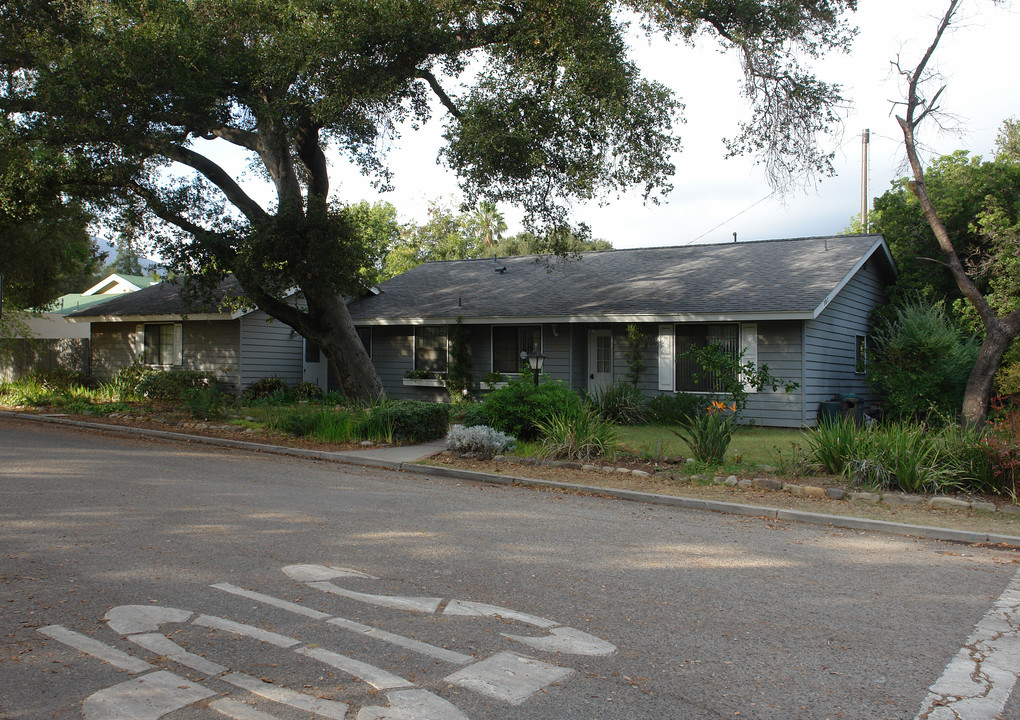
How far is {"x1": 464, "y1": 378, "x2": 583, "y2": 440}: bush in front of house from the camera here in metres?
13.4

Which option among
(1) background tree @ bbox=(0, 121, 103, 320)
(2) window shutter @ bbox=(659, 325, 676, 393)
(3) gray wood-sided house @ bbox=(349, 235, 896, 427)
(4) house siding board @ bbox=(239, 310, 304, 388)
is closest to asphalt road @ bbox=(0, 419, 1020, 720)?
(3) gray wood-sided house @ bbox=(349, 235, 896, 427)

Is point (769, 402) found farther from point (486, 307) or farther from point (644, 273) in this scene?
point (486, 307)

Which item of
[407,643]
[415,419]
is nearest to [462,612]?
[407,643]

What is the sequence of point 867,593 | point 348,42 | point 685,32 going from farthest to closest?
point 685,32 → point 348,42 → point 867,593

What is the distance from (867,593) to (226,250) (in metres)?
14.3

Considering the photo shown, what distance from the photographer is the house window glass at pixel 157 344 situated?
24.0 m

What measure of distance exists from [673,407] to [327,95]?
9.97 meters

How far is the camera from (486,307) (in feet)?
67.4

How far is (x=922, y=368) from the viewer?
55.9 feet

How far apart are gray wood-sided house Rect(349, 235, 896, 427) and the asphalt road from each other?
882cm

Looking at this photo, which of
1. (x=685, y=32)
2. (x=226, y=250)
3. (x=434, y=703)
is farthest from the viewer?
(x=226, y=250)

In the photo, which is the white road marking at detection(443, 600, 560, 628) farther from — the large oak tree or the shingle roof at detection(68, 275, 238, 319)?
the shingle roof at detection(68, 275, 238, 319)

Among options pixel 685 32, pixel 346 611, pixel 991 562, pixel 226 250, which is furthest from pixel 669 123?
pixel 346 611

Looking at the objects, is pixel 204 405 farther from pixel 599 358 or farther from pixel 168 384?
pixel 599 358
